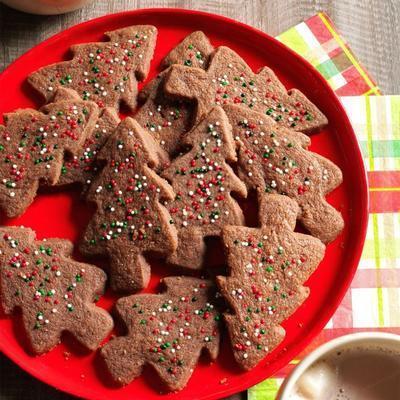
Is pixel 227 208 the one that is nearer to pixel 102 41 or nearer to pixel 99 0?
pixel 102 41

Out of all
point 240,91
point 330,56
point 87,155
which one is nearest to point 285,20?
point 330,56

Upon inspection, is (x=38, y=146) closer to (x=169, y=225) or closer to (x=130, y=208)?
(x=130, y=208)

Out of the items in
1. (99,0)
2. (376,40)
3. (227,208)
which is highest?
(99,0)

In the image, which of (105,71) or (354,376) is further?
(105,71)

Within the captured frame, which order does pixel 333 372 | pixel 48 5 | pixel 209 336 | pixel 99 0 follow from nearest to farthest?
pixel 333 372, pixel 209 336, pixel 48 5, pixel 99 0

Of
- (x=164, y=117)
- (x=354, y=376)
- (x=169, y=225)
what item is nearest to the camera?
(x=354, y=376)

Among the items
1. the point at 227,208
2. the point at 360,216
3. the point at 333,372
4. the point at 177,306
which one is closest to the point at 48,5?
the point at 227,208

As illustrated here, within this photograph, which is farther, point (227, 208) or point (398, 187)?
point (398, 187)
